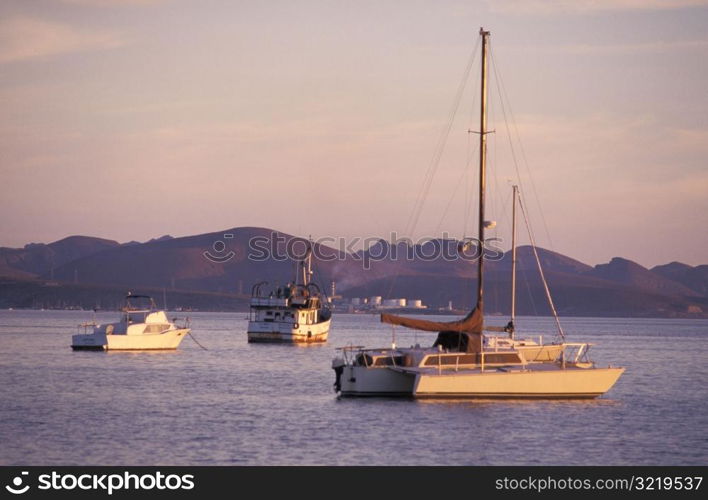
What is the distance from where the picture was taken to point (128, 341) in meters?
98.7

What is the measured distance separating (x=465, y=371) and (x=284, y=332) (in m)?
69.0

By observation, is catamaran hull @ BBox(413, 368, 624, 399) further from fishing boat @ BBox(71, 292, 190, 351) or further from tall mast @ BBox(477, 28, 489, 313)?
fishing boat @ BBox(71, 292, 190, 351)

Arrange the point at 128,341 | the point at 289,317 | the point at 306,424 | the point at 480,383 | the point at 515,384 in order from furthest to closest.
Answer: the point at 289,317 < the point at 128,341 < the point at 515,384 < the point at 480,383 < the point at 306,424

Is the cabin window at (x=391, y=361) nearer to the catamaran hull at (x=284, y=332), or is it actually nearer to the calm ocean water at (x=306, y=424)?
the calm ocean water at (x=306, y=424)

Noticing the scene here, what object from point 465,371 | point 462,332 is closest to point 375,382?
point 465,371

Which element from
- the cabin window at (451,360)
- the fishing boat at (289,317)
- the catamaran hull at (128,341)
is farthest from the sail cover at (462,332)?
the fishing boat at (289,317)

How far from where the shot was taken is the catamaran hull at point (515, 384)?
168 feet

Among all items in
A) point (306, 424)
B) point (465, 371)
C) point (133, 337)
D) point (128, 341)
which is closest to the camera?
point (306, 424)

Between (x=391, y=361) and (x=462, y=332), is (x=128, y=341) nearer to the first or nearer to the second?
(x=391, y=361)

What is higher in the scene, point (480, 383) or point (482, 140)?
point (482, 140)

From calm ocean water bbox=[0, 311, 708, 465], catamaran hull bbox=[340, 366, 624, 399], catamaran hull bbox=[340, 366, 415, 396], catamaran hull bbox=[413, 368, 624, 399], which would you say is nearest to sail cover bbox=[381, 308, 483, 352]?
catamaran hull bbox=[340, 366, 624, 399]

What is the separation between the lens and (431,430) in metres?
44.6
